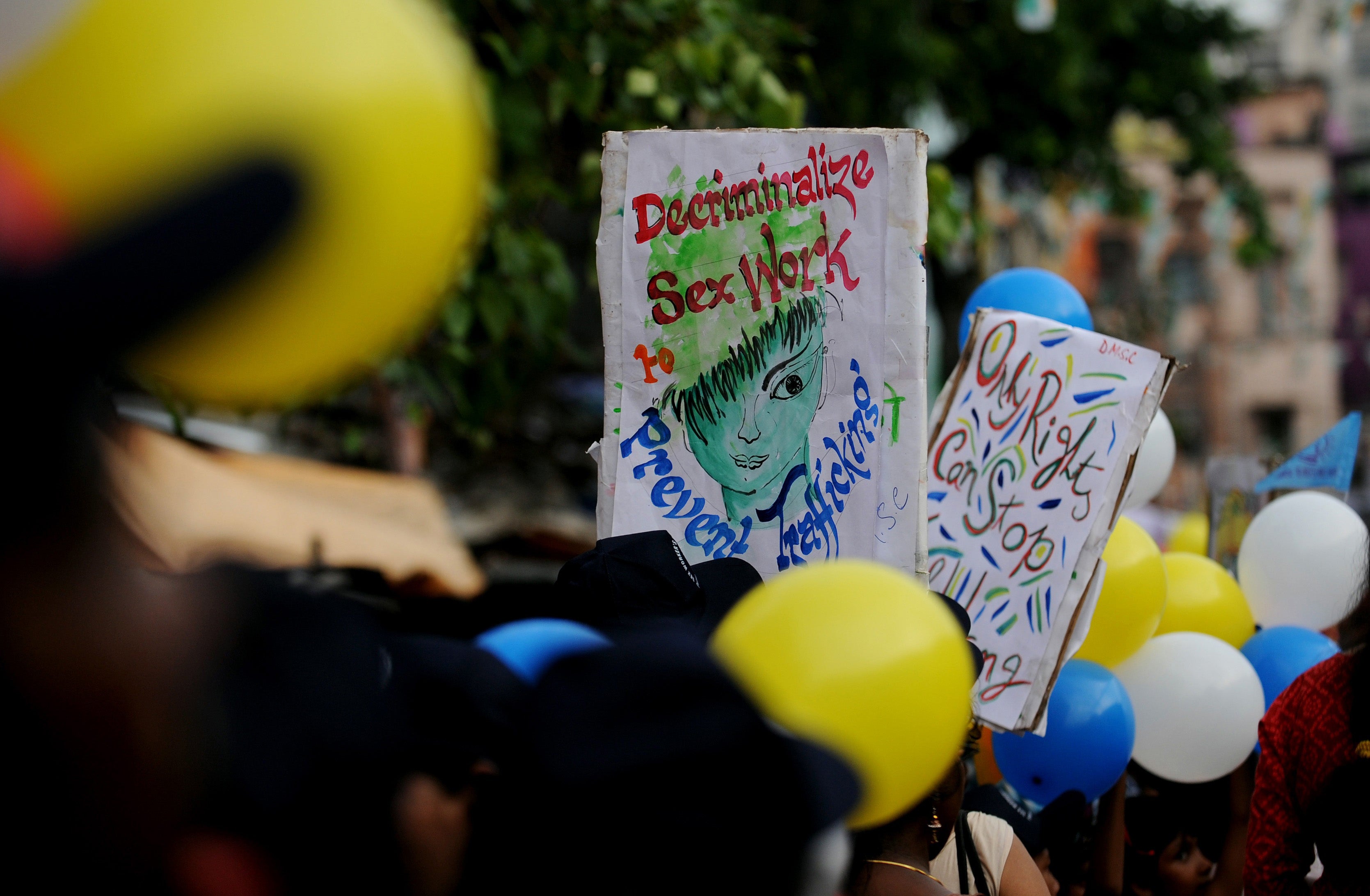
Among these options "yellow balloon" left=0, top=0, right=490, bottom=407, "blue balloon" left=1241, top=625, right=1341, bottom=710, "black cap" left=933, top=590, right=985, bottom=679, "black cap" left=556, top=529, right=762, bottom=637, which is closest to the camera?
"yellow balloon" left=0, top=0, right=490, bottom=407

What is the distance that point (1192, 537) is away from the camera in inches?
189

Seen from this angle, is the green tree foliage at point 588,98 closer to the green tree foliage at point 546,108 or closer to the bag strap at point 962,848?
the green tree foliage at point 546,108

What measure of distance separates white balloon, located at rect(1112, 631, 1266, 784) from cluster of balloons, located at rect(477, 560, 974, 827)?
6.35 feet

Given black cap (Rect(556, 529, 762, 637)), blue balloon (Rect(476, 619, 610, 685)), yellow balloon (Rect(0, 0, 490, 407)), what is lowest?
black cap (Rect(556, 529, 762, 637))

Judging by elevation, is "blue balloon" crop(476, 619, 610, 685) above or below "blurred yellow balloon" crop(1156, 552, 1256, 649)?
above

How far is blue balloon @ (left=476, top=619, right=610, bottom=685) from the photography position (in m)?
1.22

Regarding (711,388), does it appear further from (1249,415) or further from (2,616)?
(1249,415)

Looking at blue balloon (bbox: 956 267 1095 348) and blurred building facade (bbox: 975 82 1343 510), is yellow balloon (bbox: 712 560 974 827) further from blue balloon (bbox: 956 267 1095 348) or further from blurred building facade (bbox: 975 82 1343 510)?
blurred building facade (bbox: 975 82 1343 510)

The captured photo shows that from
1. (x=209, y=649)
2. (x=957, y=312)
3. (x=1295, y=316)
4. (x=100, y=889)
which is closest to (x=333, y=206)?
(x=209, y=649)

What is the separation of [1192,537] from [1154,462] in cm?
137

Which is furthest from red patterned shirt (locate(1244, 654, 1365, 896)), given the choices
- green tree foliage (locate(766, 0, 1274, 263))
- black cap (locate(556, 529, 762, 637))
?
green tree foliage (locate(766, 0, 1274, 263))

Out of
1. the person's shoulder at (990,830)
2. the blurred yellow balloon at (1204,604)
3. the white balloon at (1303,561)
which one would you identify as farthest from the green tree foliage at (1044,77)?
the person's shoulder at (990,830)

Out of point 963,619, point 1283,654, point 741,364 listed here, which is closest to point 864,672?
point 963,619

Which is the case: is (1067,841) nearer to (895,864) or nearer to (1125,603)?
(1125,603)
